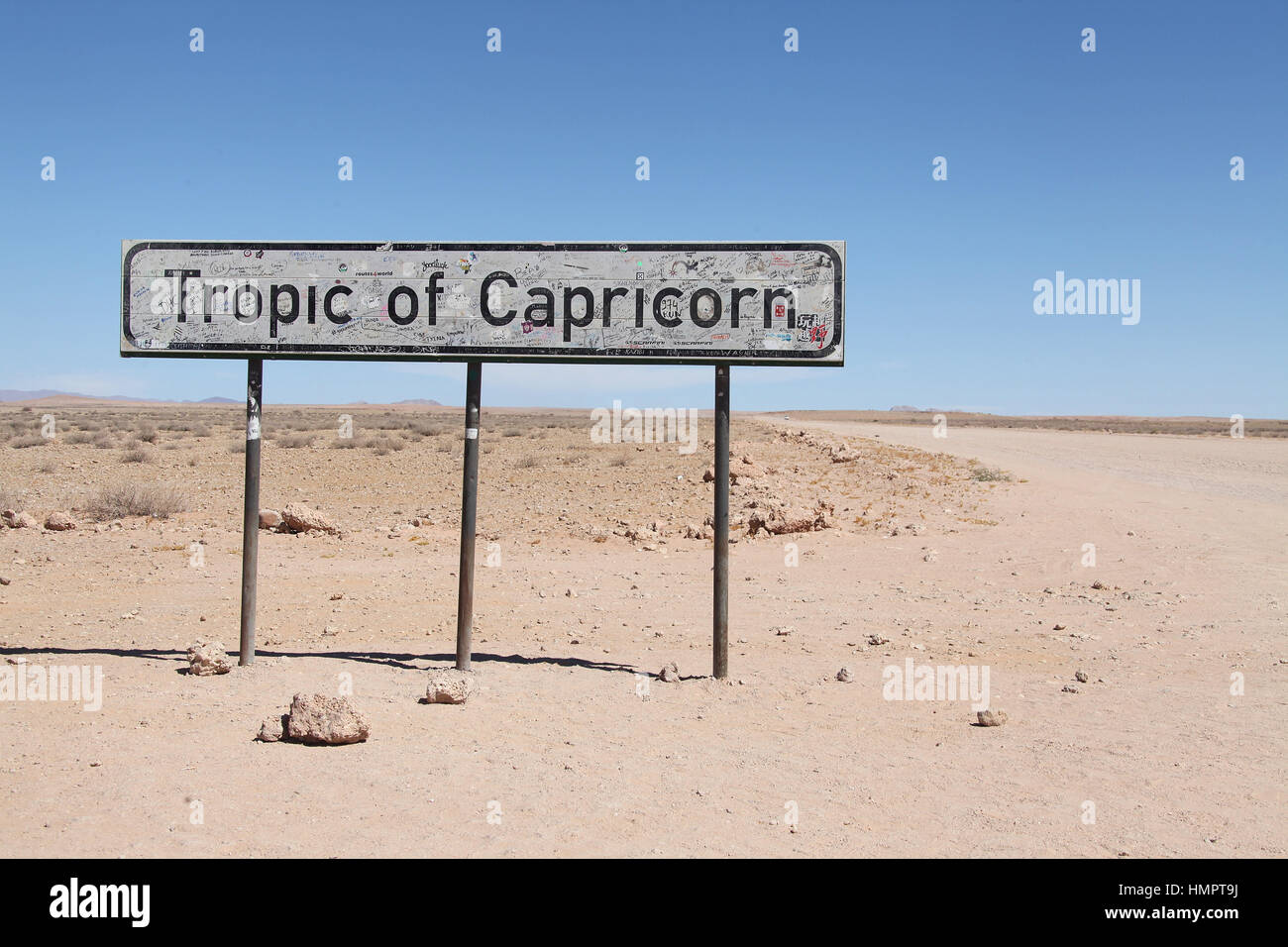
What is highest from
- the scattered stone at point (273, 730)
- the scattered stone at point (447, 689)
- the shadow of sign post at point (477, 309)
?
the shadow of sign post at point (477, 309)

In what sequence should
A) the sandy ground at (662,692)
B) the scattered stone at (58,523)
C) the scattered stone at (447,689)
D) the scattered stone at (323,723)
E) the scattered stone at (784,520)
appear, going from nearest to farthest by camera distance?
the sandy ground at (662,692) → the scattered stone at (323,723) → the scattered stone at (447,689) → the scattered stone at (58,523) → the scattered stone at (784,520)

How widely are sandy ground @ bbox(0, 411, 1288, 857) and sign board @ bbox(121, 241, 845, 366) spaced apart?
232 centimetres

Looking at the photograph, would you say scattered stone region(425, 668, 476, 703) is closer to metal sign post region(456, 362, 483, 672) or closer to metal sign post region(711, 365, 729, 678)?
metal sign post region(456, 362, 483, 672)

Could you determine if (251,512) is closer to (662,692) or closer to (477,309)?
(477,309)

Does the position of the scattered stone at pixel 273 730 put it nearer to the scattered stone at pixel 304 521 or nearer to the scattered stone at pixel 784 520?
the scattered stone at pixel 304 521

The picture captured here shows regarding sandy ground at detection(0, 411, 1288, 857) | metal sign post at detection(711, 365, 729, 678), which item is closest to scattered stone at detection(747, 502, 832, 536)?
sandy ground at detection(0, 411, 1288, 857)

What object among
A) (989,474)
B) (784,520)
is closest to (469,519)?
(784,520)

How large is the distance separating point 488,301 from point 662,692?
9.79 feet

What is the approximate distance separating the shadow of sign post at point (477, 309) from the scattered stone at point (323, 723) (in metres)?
1.45

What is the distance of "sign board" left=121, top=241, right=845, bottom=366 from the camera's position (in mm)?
6391

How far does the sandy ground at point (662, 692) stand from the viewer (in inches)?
163

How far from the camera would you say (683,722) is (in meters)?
5.72

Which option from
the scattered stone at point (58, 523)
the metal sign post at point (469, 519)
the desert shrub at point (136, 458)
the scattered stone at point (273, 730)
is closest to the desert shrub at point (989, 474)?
the metal sign post at point (469, 519)

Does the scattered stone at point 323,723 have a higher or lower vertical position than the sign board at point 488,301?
lower
